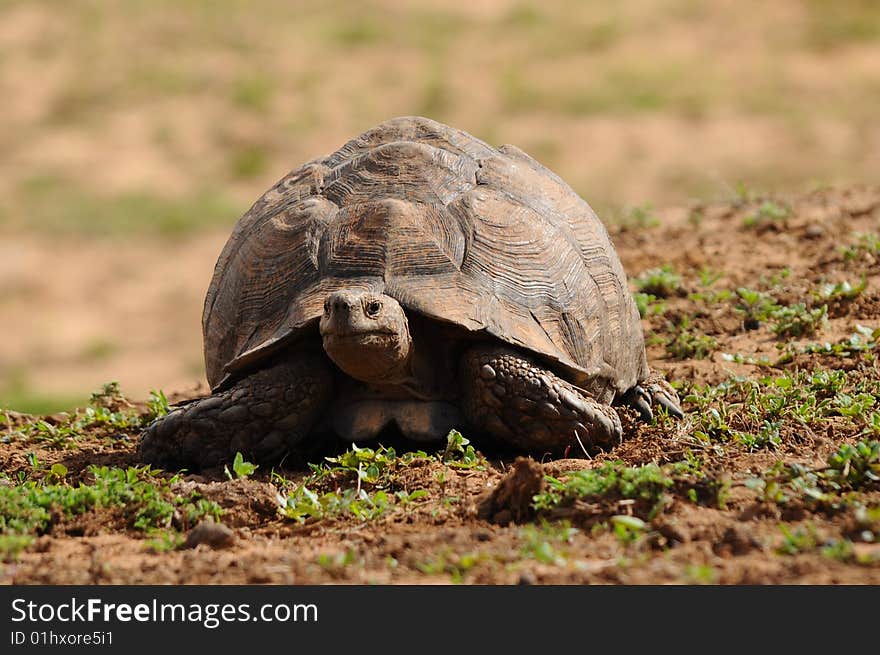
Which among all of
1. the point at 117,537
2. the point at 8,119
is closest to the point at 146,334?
the point at 8,119

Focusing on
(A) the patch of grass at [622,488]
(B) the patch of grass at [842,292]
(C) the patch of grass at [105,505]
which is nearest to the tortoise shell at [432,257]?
(C) the patch of grass at [105,505]

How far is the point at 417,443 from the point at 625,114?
1560cm

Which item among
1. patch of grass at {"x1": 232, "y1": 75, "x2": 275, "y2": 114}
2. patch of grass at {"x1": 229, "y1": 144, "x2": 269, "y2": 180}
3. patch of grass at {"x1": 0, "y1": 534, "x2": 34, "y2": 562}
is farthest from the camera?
patch of grass at {"x1": 232, "y1": 75, "x2": 275, "y2": 114}

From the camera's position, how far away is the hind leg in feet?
17.5

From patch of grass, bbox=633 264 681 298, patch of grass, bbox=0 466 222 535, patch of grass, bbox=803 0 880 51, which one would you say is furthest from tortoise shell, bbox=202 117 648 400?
patch of grass, bbox=803 0 880 51

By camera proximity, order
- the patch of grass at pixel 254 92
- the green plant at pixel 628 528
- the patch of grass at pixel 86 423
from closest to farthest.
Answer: the green plant at pixel 628 528, the patch of grass at pixel 86 423, the patch of grass at pixel 254 92

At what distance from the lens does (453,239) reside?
17.6 ft

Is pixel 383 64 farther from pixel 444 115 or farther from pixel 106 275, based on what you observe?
pixel 106 275

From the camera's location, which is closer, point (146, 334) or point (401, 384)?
point (401, 384)

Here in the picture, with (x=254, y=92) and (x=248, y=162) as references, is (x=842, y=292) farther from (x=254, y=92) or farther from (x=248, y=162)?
(x=254, y=92)

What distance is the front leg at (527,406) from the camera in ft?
17.0

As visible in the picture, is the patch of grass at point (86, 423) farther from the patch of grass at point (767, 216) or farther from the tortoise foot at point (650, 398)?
the patch of grass at point (767, 216)

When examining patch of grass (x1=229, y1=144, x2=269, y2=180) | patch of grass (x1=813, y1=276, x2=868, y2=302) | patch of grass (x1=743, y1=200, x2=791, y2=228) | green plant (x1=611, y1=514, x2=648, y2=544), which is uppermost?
patch of grass (x1=229, y1=144, x2=269, y2=180)

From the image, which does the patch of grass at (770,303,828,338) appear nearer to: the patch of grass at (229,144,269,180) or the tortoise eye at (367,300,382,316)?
the tortoise eye at (367,300,382,316)
